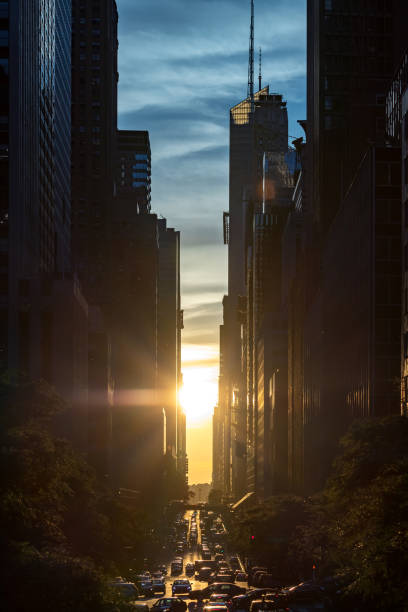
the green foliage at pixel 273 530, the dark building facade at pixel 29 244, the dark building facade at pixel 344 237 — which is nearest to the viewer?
the dark building facade at pixel 344 237

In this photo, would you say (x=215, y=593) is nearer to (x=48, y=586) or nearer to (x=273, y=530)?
(x=273, y=530)

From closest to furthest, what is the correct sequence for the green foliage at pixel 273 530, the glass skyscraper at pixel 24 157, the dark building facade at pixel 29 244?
the green foliage at pixel 273 530
the glass skyscraper at pixel 24 157
the dark building facade at pixel 29 244

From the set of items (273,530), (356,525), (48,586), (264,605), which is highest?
(48,586)

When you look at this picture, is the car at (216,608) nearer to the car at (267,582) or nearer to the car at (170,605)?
the car at (170,605)

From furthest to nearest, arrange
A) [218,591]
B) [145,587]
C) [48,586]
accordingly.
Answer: [145,587]
[218,591]
[48,586]

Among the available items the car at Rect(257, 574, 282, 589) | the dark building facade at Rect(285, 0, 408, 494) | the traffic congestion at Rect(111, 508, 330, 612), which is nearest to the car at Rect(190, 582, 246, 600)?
the traffic congestion at Rect(111, 508, 330, 612)

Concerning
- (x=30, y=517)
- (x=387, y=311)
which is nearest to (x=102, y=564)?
(x=30, y=517)

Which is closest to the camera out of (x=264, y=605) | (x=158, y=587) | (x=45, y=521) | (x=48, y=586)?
(x=48, y=586)

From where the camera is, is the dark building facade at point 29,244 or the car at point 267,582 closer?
the car at point 267,582

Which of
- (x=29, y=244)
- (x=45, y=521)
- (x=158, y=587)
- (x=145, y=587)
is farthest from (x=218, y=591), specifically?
(x=29, y=244)

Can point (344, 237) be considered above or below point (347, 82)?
below

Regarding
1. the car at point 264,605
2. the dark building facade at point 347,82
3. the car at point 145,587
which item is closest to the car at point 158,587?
the car at point 145,587

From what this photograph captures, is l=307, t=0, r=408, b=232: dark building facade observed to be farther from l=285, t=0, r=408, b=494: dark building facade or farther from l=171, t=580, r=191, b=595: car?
l=171, t=580, r=191, b=595: car

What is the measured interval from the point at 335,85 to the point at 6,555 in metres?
149
